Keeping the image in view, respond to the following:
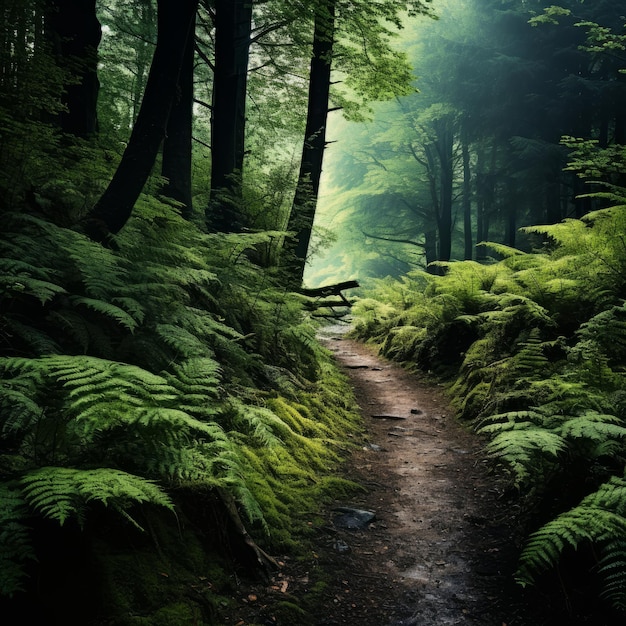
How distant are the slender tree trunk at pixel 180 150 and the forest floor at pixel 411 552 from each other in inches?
189

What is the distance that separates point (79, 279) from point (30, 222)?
2.79ft

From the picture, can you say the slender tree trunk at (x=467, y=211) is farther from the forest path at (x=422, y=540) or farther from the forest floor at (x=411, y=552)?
the forest floor at (x=411, y=552)

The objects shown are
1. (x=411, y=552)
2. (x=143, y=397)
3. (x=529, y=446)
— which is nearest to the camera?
(x=143, y=397)

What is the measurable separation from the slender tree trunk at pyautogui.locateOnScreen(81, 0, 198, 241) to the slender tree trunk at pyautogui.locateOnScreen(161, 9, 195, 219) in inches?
101

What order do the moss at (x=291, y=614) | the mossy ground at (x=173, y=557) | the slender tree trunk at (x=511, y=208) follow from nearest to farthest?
the mossy ground at (x=173, y=557)
the moss at (x=291, y=614)
the slender tree trunk at (x=511, y=208)

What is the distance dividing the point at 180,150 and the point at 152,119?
115 inches

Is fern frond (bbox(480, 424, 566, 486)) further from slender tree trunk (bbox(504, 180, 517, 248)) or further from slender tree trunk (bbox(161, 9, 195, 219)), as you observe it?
slender tree trunk (bbox(504, 180, 517, 248))

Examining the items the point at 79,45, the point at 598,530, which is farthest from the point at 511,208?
the point at 598,530

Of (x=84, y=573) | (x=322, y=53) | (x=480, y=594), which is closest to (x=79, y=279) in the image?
(x=84, y=573)

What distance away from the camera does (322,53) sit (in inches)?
338

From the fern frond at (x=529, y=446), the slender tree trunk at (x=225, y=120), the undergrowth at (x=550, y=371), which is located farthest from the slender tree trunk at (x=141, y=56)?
the fern frond at (x=529, y=446)

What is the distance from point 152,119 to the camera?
441 cm

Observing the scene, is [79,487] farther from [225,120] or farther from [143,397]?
[225,120]

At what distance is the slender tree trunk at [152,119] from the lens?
→ 4.40m
